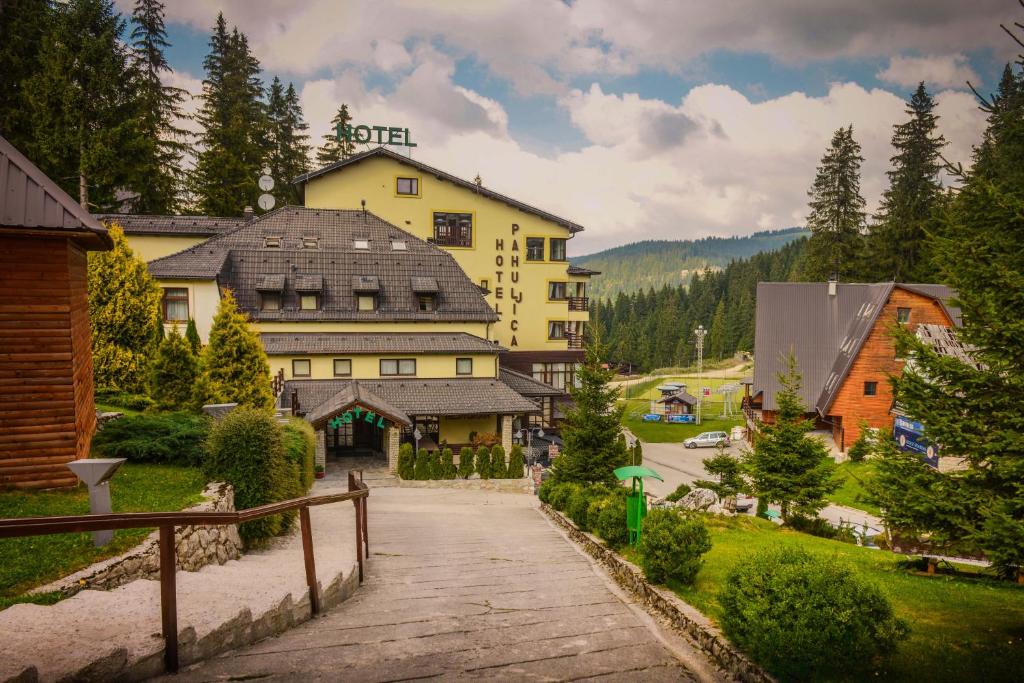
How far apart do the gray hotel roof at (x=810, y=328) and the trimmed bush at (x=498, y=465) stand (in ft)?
75.2

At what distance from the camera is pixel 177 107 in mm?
47312

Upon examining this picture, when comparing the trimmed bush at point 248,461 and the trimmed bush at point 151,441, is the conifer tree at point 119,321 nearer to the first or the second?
the trimmed bush at point 151,441

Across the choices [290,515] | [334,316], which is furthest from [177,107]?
[290,515]

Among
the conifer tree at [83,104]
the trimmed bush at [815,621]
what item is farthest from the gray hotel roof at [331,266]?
the trimmed bush at [815,621]

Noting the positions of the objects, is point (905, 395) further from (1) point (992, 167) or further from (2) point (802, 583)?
(2) point (802, 583)

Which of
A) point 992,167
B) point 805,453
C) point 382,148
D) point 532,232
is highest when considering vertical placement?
point 382,148

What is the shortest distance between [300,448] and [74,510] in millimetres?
5385

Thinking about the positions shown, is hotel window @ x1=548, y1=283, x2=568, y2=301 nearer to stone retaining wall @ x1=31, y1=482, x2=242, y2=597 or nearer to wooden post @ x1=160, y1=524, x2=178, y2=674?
stone retaining wall @ x1=31, y1=482, x2=242, y2=597

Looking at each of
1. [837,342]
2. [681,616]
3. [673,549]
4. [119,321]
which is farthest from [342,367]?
[837,342]

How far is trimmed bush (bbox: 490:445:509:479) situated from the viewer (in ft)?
90.0

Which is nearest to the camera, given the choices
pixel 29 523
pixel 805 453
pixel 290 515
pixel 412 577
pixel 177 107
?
pixel 29 523

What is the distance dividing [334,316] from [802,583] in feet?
102

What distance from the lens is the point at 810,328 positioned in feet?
146

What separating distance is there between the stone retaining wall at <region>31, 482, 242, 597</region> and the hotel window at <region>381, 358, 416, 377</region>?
2189 centimetres
